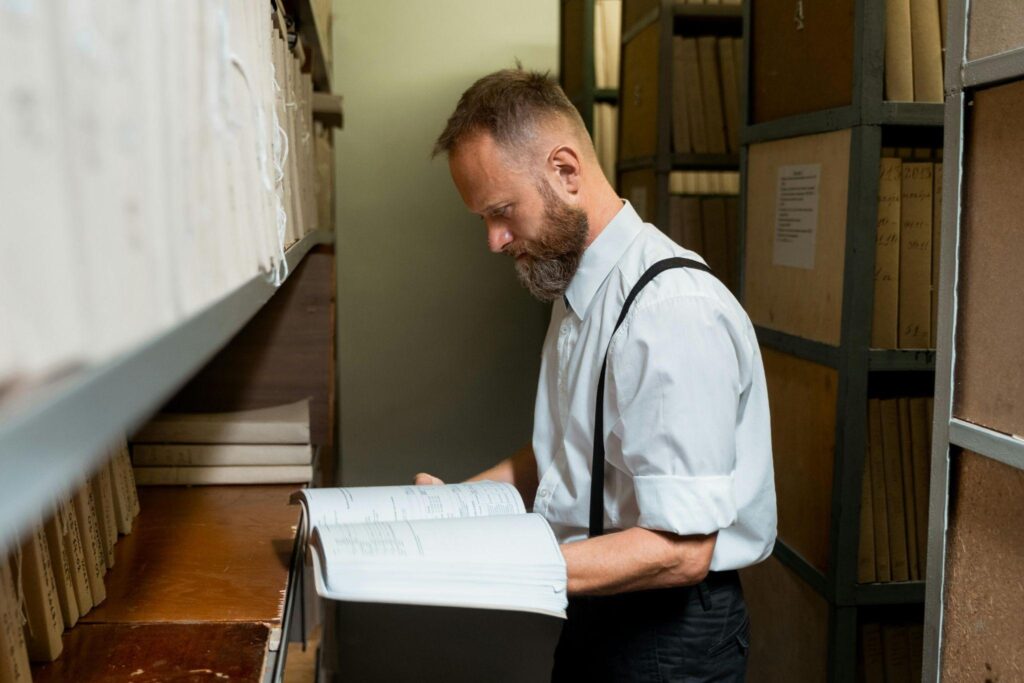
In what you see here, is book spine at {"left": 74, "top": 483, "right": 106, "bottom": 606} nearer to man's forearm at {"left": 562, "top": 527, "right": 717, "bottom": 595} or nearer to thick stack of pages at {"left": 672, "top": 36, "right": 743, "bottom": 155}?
man's forearm at {"left": 562, "top": 527, "right": 717, "bottom": 595}

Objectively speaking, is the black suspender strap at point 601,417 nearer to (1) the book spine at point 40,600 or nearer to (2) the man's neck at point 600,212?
(2) the man's neck at point 600,212

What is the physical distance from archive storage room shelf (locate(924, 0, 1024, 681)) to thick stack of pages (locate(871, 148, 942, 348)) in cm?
60

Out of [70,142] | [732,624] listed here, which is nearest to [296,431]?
[732,624]

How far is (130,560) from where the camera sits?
→ 54.3 inches

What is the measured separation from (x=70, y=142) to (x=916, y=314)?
5.30 ft

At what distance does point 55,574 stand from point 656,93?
6.78ft

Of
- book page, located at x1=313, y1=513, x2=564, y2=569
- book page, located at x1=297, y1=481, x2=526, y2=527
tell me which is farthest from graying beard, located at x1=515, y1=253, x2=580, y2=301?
book page, located at x1=313, y1=513, x2=564, y2=569

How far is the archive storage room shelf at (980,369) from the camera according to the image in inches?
37.9

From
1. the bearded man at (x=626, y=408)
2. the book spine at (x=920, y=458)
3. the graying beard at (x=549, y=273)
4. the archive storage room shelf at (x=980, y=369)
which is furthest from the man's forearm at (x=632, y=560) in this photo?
the book spine at (x=920, y=458)

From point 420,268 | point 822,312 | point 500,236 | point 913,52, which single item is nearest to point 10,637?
point 500,236

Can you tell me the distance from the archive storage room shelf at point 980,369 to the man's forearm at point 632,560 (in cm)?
29

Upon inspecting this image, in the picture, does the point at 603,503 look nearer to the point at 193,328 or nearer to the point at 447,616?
the point at 193,328

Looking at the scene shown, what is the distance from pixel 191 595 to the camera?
125 cm

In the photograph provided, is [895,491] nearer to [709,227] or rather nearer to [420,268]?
[709,227]
